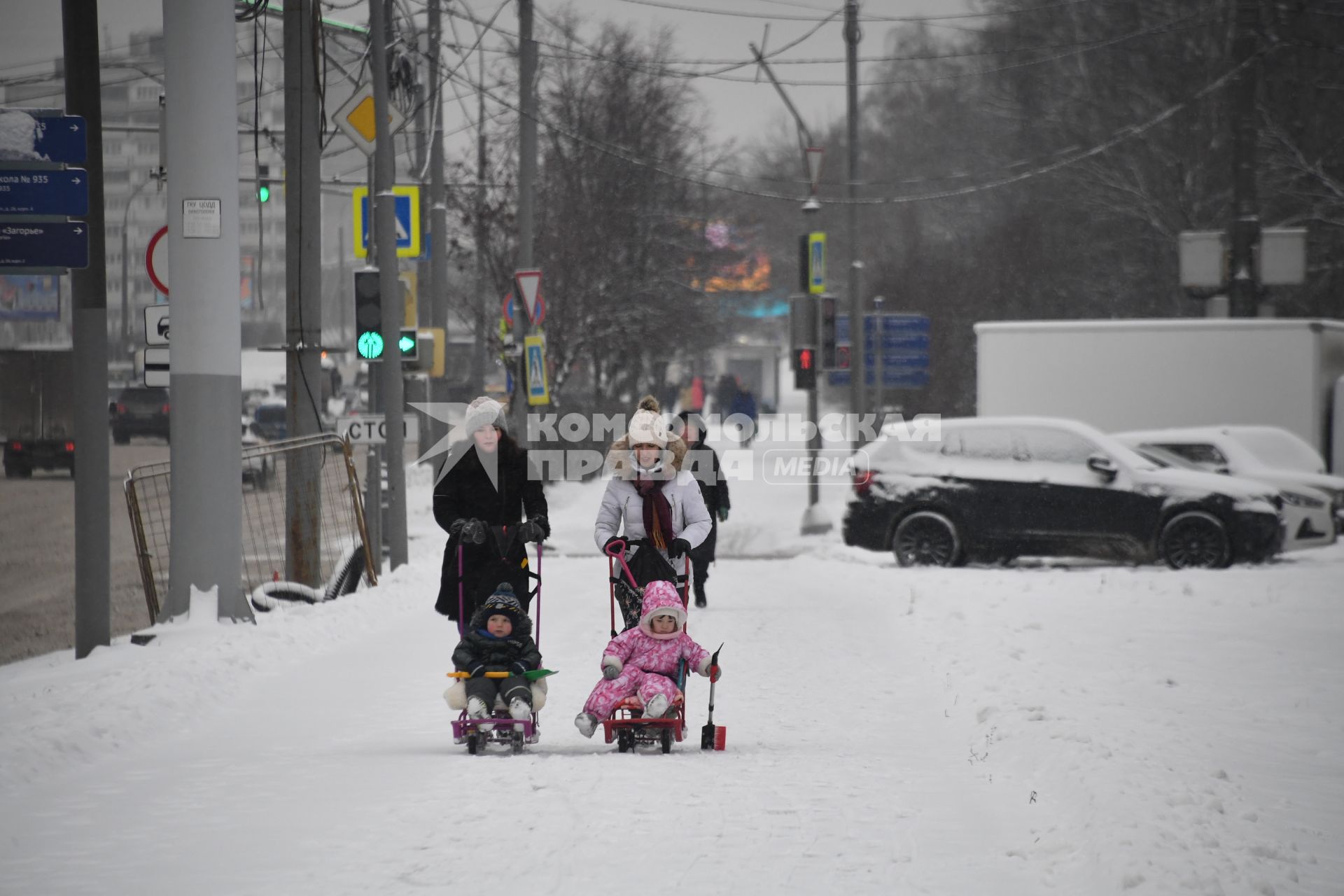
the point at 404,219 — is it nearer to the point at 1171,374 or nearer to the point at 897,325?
the point at 897,325

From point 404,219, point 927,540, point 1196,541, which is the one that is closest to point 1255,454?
point 1196,541

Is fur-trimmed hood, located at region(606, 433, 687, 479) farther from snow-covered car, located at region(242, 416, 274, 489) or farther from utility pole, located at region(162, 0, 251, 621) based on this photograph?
snow-covered car, located at region(242, 416, 274, 489)

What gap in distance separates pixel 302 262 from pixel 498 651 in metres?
7.82

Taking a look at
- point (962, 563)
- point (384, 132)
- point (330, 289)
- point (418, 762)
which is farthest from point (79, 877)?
point (330, 289)

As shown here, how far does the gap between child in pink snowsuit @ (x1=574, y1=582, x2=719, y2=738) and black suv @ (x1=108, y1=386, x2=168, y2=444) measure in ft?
127

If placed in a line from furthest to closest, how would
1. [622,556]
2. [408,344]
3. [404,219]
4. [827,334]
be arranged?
[827,334], [404,219], [408,344], [622,556]

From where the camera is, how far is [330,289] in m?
39.8

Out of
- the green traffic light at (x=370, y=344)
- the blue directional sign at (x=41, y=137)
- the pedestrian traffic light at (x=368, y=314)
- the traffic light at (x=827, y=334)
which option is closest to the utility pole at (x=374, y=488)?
the pedestrian traffic light at (x=368, y=314)

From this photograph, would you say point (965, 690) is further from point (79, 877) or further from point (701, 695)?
point (79, 877)

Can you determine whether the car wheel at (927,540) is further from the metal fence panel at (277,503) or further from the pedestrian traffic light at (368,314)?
the pedestrian traffic light at (368,314)

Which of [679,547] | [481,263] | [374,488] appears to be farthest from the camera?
[481,263]

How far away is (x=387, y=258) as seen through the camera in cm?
1645

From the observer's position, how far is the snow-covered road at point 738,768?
5.62m

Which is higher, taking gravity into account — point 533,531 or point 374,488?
point 533,531
